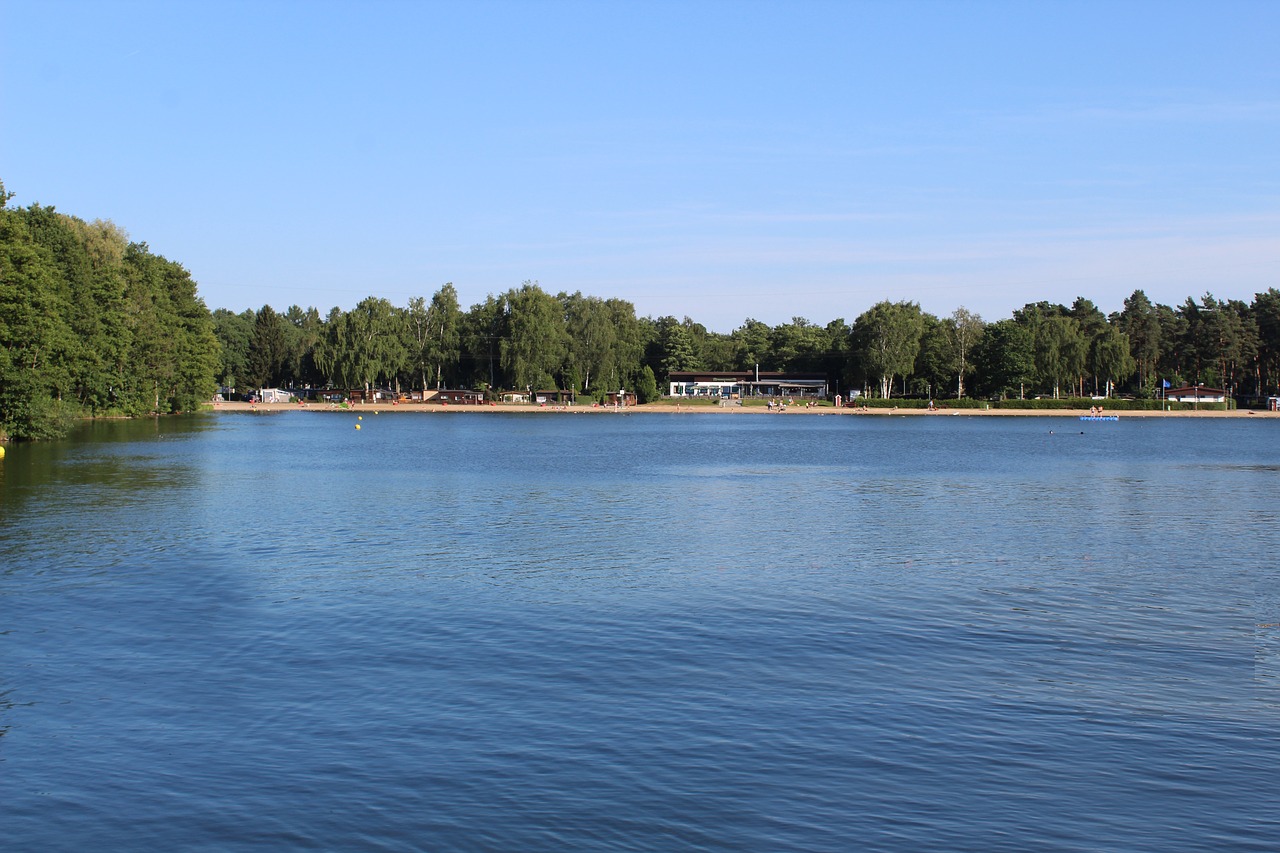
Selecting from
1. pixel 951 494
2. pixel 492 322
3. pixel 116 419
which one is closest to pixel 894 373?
pixel 492 322

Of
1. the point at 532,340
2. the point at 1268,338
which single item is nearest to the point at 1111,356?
the point at 1268,338

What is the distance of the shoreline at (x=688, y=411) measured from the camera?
481 ft

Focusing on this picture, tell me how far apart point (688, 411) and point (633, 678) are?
5795 inches

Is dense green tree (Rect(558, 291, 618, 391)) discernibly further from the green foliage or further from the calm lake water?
the calm lake water

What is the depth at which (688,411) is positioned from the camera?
532 feet

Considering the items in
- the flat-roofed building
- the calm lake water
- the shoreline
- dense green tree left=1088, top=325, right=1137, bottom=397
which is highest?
dense green tree left=1088, top=325, right=1137, bottom=397

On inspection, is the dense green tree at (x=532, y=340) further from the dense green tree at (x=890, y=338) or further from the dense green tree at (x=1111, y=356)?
the dense green tree at (x=1111, y=356)

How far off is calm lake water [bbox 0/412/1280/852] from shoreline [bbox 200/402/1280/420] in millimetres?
116300

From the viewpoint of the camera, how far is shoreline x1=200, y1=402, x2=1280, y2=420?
146750mm

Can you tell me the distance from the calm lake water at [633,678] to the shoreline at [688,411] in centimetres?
11630

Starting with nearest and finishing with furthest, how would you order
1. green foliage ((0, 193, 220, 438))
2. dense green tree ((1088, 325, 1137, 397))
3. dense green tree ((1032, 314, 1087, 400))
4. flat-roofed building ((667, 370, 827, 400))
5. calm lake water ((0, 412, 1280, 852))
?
1. calm lake water ((0, 412, 1280, 852))
2. green foliage ((0, 193, 220, 438))
3. dense green tree ((1088, 325, 1137, 397))
4. dense green tree ((1032, 314, 1087, 400))
5. flat-roofed building ((667, 370, 827, 400))

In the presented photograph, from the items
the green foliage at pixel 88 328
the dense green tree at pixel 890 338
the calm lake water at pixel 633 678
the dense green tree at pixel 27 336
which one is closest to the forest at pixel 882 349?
the dense green tree at pixel 890 338

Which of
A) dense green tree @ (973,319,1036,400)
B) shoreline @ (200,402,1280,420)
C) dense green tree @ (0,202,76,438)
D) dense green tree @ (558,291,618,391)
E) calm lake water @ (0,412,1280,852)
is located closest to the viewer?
Result: calm lake water @ (0,412,1280,852)

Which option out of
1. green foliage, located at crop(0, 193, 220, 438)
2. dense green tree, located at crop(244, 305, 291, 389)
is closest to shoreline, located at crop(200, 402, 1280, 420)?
dense green tree, located at crop(244, 305, 291, 389)
